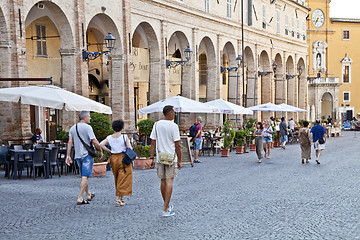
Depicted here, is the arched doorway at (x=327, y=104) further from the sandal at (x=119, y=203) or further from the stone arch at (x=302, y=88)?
the sandal at (x=119, y=203)

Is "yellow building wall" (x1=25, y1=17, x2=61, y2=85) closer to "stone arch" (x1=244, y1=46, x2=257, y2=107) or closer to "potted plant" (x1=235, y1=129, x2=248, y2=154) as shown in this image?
"potted plant" (x1=235, y1=129, x2=248, y2=154)

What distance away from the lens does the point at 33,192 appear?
1138cm

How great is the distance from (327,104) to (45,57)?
48219 millimetres

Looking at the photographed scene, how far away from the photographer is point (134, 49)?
2625 cm

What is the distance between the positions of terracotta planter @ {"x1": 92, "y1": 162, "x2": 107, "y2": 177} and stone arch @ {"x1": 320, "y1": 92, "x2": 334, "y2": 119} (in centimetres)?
5307

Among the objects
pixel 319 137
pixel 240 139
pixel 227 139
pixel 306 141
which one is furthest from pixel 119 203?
pixel 240 139

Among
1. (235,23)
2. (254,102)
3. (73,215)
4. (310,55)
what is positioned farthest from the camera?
(310,55)

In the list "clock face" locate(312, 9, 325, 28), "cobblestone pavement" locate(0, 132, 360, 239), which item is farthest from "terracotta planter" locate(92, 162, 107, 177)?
"clock face" locate(312, 9, 325, 28)

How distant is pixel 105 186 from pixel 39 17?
37.8 feet

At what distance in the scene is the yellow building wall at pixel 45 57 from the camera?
73.4ft

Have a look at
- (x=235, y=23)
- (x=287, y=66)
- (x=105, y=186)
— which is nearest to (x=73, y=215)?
(x=105, y=186)

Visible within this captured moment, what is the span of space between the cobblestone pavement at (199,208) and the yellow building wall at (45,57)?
9.34 metres

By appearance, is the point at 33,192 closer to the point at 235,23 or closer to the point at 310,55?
the point at 235,23

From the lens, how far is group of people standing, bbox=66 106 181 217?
871cm
